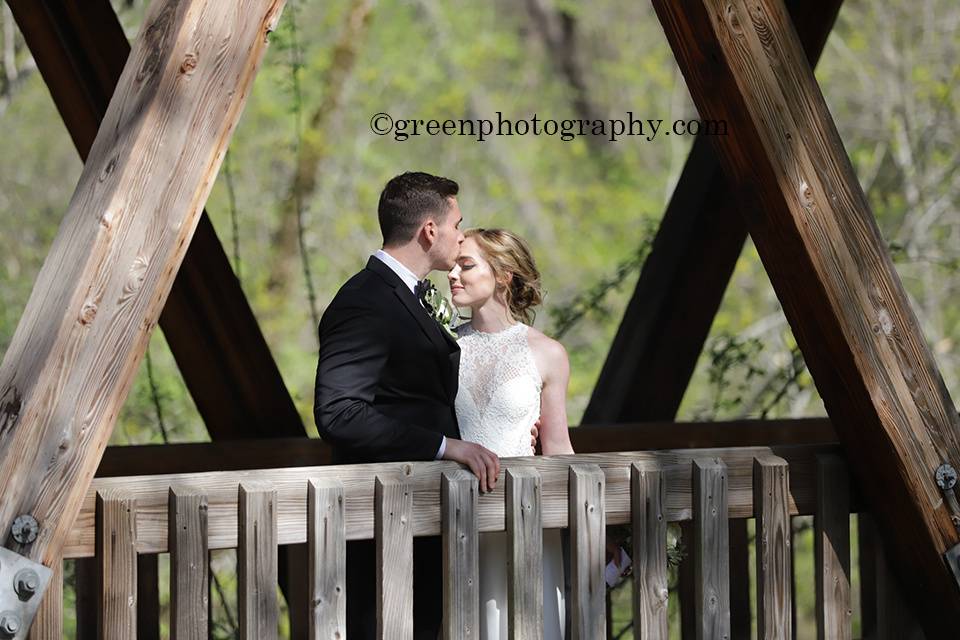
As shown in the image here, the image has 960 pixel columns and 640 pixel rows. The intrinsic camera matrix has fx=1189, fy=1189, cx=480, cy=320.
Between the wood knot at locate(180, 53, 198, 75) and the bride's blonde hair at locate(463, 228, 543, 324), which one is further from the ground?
the bride's blonde hair at locate(463, 228, 543, 324)

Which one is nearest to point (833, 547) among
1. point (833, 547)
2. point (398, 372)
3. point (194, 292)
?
point (833, 547)

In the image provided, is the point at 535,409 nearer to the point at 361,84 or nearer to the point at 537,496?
the point at 537,496

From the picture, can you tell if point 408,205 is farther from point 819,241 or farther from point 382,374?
point 819,241

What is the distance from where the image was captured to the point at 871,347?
318 centimetres

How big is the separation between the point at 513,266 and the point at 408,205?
547 millimetres

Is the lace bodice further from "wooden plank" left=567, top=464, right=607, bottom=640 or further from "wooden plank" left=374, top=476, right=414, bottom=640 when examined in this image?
"wooden plank" left=374, top=476, right=414, bottom=640

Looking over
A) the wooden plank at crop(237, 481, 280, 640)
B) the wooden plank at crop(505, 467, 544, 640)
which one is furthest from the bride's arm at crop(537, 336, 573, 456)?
the wooden plank at crop(237, 481, 280, 640)

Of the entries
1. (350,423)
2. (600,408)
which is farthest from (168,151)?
(600,408)

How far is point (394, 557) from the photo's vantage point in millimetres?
2994

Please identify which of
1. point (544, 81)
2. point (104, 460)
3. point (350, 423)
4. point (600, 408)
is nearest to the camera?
point (350, 423)

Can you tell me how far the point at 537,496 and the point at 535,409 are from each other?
0.71 metres

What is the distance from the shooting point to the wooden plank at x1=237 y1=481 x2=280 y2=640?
287cm

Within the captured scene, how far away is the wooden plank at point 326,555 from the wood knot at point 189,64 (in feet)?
3.41

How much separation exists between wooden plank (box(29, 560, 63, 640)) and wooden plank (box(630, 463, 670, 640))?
58.7 inches
